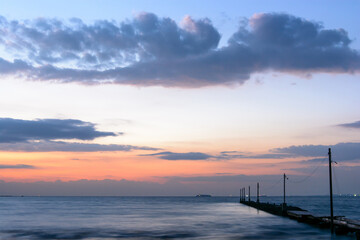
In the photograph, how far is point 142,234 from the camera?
180 ft

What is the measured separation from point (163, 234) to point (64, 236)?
13.6m

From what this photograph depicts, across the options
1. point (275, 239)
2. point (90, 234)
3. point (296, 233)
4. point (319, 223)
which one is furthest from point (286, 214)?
point (90, 234)

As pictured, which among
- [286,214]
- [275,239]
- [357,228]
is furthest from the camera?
[286,214]

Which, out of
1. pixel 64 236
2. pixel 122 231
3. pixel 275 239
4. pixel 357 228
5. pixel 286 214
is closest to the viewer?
pixel 357 228

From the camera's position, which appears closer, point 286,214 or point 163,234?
point 163,234

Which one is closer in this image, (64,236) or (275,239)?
(275,239)

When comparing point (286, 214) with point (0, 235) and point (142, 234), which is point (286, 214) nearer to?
point (142, 234)

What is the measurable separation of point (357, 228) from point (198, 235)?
20078 mm

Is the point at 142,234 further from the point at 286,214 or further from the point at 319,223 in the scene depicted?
the point at 286,214

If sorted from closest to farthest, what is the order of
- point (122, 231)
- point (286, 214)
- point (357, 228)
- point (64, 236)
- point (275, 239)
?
point (357, 228) → point (275, 239) → point (64, 236) → point (122, 231) → point (286, 214)

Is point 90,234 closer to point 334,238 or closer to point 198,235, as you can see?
point 198,235

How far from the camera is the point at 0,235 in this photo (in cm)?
5494

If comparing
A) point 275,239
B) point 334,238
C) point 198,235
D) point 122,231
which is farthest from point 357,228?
point 122,231

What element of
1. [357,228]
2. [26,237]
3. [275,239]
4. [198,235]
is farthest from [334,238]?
[26,237]
